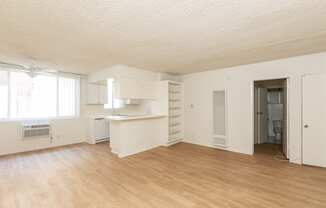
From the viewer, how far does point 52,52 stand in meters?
3.45

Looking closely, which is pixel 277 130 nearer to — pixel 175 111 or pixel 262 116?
pixel 262 116

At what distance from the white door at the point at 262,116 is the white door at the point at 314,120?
7.59 ft

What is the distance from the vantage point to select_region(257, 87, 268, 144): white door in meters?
6.01

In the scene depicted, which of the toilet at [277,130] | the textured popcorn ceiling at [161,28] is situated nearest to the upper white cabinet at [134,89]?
the textured popcorn ceiling at [161,28]

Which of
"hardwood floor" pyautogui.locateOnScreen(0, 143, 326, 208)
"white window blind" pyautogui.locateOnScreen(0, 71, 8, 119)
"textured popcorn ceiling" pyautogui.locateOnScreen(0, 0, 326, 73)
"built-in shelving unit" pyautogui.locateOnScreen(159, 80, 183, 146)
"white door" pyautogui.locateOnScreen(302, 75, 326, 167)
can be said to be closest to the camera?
"textured popcorn ceiling" pyautogui.locateOnScreen(0, 0, 326, 73)

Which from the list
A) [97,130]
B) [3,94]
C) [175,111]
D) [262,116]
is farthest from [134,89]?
[262,116]

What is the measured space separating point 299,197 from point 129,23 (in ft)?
11.3

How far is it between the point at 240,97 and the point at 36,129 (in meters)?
6.09

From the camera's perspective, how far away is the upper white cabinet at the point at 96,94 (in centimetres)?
605

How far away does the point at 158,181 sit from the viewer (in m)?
2.93

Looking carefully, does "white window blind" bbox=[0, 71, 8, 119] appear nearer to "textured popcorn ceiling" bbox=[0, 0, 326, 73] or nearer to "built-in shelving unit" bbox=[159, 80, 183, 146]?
"textured popcorn ceiling" bbox=[0, 0, 326, 73]

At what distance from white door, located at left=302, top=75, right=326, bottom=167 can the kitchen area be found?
3.51m

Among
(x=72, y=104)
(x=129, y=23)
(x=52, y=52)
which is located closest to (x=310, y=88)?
(x=129, y=23)

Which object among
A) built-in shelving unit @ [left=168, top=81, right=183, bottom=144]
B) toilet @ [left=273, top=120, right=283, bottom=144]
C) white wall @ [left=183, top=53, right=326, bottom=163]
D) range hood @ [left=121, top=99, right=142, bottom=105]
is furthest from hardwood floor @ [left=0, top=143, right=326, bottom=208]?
toilet @ [left=273, top=120, right=283, bottom=144]
